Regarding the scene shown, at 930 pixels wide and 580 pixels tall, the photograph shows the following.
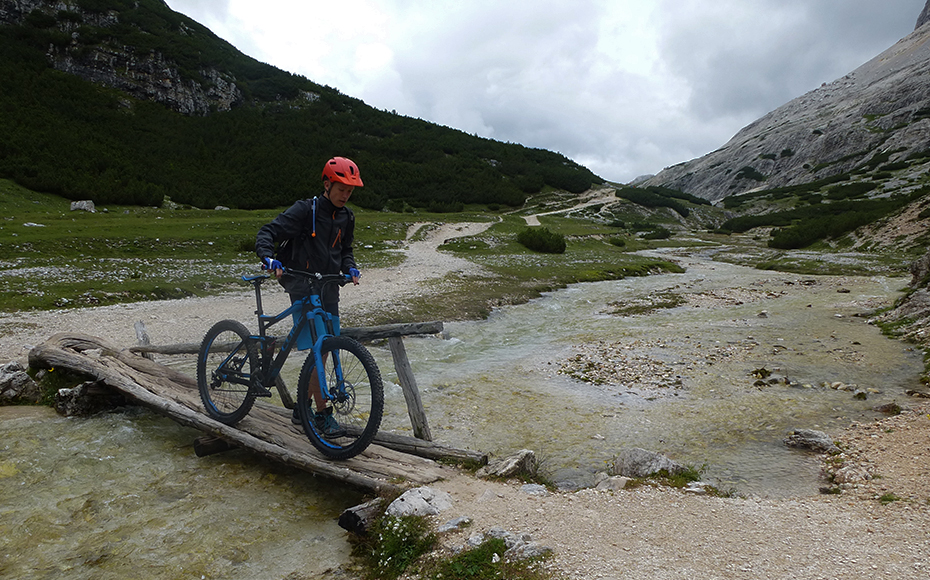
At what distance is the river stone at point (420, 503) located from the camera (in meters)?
5.24

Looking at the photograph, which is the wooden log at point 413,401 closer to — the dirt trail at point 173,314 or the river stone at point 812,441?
the river stone at point 812,441

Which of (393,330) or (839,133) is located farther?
(839,133)

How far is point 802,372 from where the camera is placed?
12523 millimetres

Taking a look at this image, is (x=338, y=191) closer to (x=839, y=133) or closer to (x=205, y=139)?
(x=205, y=139)

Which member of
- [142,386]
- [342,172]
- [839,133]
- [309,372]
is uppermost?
[839,133]

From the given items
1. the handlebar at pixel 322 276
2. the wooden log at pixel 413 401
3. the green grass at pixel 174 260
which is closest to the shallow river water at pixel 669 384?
the wooden log at pixel 413 401

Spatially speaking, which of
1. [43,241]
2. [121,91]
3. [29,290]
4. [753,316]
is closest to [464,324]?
[753,316]

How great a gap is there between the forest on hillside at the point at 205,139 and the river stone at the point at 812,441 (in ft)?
193

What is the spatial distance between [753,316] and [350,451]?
2053 cm

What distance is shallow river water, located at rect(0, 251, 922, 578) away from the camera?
5.30m

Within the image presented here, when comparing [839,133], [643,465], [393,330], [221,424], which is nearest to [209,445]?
[221,424]

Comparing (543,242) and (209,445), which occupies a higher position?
(543,242)

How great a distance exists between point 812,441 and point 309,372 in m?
8.30

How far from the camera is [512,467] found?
6422 millimetres
